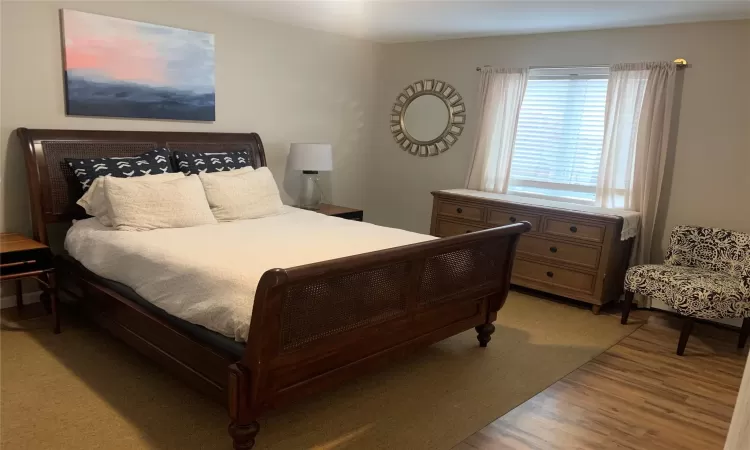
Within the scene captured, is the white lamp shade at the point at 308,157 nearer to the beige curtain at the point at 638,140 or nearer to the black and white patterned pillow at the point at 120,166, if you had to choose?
the black and white patterned pillow at the point at 120,166

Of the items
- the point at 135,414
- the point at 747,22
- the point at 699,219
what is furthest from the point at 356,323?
the point at 747,22

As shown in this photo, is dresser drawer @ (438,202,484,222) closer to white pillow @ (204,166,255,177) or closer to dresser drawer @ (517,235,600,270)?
dresser drawer @ (517,235,600,270)

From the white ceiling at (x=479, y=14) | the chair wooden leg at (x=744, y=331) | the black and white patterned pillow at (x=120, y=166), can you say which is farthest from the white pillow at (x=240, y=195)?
the chair wooden leg at (x=744, y=331)

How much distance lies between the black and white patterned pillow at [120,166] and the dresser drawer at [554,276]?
2.88 m

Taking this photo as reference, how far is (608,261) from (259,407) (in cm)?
290

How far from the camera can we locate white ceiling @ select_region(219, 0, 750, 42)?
3438mm

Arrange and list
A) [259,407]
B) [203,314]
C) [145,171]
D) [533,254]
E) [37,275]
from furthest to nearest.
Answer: [533,254] < [145,171] < [37,275] < [203,314] < [259,407]

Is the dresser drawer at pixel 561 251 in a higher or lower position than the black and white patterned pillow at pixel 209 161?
lower

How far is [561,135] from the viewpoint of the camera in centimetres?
457

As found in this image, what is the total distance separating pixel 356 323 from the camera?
239 centimetres

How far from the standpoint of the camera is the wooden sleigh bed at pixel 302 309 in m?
2.04

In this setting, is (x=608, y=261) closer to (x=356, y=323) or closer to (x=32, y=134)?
(x=356, y=323)

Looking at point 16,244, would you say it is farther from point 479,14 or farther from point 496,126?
point 496,126

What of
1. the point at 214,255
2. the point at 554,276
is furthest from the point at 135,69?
the point at 554,276
